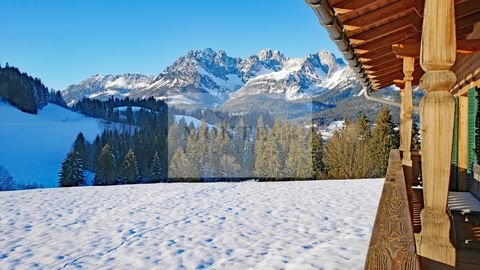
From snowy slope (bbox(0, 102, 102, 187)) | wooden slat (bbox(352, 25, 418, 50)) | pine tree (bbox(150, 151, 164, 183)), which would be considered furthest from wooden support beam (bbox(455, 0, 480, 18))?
snowy slope (bbox(0, 102, 102, 187))

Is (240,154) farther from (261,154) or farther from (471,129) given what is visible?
(471,129)

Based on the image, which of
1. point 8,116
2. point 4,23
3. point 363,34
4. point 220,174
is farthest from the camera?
point 4,23

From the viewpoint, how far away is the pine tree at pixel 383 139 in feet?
74.5

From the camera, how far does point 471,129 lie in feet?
16.9

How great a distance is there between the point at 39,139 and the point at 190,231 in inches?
1923

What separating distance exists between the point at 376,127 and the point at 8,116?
49.7 m

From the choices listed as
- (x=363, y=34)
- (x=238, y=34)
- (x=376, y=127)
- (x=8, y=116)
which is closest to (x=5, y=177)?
(x=8, y=116)

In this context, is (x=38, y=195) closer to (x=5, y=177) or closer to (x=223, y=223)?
(x=223, y=223)

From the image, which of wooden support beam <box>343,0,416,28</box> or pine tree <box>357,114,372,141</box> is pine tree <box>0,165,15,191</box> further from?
wooden support beam <box>343,0,416,28</box>

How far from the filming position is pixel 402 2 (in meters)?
3.16

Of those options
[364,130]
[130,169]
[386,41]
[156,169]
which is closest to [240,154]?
[364,130]

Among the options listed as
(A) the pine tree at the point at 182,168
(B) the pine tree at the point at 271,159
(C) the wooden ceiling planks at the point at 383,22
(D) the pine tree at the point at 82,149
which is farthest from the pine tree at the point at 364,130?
(D) the pine tree at the point at 82,149

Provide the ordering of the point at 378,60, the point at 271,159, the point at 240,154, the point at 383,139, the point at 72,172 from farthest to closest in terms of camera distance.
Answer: the point at 72,172
the point at 240,154
the point at 271,159
the point at 383,139
the point at 378,60

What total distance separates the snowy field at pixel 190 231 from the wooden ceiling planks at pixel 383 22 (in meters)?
2.36
